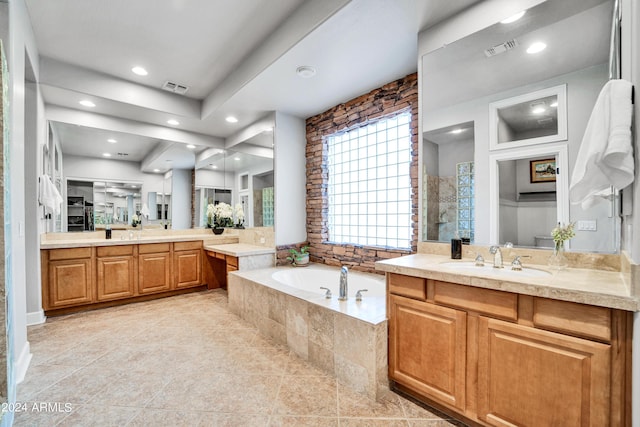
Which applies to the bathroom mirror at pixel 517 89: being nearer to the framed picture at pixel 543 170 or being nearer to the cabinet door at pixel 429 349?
the framed picture at pixel 543 170

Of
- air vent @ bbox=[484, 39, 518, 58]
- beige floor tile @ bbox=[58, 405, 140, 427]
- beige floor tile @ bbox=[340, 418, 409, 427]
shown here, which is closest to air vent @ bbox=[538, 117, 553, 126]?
air vent @ bbox=[484, 39, 518, 58]

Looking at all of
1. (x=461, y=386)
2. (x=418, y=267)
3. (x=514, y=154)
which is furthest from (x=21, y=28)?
(x=461, y=386)

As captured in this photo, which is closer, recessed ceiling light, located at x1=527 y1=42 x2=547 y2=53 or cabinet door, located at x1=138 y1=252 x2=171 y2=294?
recessed ceiling light, located at x1=527 y1=42 x2=547 y2=53

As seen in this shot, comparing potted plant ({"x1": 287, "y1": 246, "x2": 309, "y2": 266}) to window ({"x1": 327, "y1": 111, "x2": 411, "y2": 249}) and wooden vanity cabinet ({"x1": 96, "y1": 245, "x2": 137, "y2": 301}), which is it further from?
wooden vanity cabinet ({"x1": 96, "y1": 245, "x2": 137, "y2": 301})

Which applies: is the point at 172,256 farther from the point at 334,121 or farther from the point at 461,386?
the point at 461,386

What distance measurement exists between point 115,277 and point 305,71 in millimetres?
3371

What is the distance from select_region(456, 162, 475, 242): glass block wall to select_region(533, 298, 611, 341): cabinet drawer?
0.86 m

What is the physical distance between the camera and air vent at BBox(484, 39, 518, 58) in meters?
1.90

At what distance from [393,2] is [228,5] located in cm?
132

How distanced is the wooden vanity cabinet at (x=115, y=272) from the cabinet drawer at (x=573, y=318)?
4.22m

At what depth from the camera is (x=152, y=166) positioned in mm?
4500

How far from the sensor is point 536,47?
1810 millimetres

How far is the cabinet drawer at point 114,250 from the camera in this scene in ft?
11.6

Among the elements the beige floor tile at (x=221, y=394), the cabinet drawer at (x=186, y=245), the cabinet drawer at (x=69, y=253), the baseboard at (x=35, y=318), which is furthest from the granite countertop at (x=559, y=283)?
the baseboard at (x=35, y=318)
